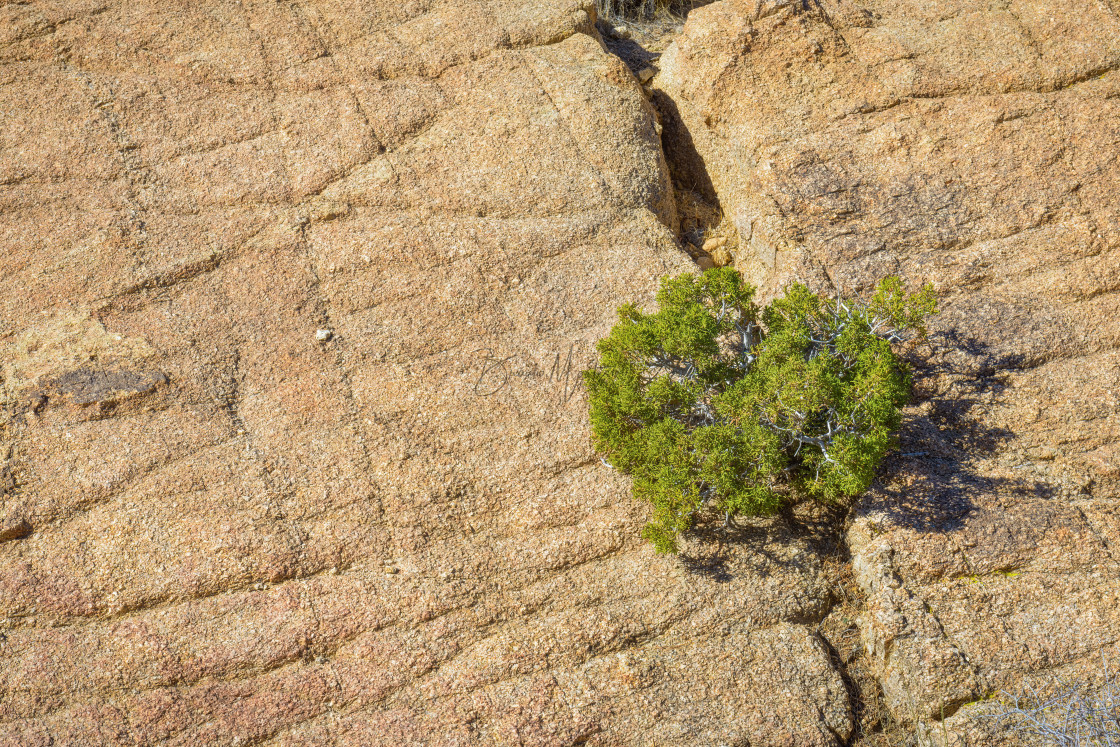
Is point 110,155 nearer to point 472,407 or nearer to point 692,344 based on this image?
point 472,407

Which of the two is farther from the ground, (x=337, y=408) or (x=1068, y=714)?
(x=1068, y=714)

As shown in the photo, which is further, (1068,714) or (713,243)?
(713,243)

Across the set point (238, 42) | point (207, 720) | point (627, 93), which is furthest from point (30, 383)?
point (627, 93)

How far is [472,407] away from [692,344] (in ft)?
4.63

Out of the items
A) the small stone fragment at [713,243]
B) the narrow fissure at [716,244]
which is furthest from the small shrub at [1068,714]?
the small stone fragment at [713,243]

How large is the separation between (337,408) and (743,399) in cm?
242

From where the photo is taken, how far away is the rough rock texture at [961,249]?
4.64 meters

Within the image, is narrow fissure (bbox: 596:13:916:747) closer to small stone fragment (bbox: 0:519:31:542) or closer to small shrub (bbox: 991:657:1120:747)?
small shrub (bbox: 991:657:1120:747)

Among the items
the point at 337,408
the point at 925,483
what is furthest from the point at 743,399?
the point at 337,408

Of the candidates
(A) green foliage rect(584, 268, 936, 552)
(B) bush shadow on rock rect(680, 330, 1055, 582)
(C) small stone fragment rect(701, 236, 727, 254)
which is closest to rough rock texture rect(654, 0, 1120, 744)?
(B) bush shadow on rock rect(680, 330, 1055, 582)

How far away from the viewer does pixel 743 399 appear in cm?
468

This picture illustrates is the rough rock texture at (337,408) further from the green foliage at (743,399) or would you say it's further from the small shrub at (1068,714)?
the small shrub at (1068,714)

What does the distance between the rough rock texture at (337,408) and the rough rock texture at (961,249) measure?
607 millimetres

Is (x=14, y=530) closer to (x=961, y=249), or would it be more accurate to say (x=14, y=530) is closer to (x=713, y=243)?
(x=713, y=243)
